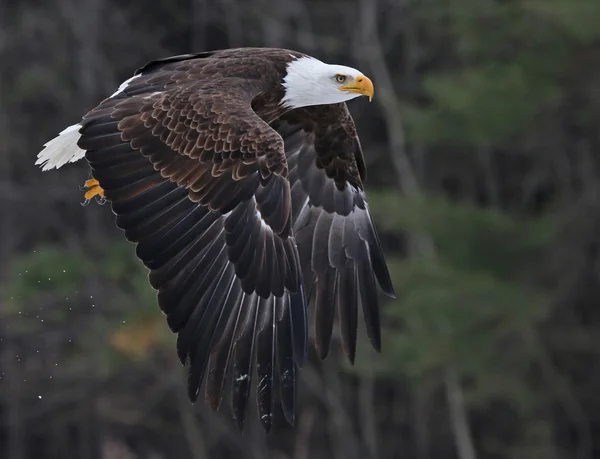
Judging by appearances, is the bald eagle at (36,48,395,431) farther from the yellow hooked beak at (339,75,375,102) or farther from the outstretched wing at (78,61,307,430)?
the yellow hooked beak at (339,75,375,102)

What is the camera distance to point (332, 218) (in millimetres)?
9578

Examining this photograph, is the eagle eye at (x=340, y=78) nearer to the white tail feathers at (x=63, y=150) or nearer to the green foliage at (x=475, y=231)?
the white tail feathers at (x=63, y=150)

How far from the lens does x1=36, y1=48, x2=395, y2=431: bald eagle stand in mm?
7883

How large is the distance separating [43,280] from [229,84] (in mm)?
12200

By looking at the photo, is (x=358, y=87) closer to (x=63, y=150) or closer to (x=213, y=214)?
(x=213, y=214)

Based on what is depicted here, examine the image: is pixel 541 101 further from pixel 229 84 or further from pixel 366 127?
pixel 229 84

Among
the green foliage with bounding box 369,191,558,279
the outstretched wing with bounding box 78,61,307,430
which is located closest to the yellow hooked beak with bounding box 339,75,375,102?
the outstretched wing with bounding box 78,61,307,430

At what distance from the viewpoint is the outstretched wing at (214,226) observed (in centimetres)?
788

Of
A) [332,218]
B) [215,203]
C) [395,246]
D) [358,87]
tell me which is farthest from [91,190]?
[395,246]

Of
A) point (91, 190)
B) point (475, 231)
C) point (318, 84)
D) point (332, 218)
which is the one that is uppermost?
point (318, 84)

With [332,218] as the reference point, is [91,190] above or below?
above

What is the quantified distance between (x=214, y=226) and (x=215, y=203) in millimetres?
110

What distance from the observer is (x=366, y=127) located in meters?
22.4

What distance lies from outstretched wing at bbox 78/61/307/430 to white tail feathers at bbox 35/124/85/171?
249 mm
